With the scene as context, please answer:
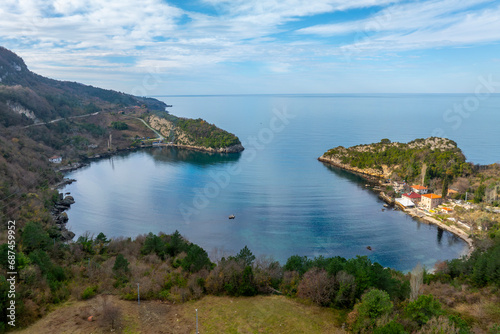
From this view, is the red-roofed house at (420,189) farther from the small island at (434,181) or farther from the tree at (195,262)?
the tree at (195,262)

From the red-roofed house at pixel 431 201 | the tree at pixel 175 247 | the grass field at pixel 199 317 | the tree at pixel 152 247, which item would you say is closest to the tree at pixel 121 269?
the grass field at pixel 199 317

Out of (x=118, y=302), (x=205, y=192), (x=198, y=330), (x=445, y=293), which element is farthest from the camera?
(x=205, y=192)

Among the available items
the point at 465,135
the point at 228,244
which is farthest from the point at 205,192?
the point at 465,135

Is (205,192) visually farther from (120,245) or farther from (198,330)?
(198,330)

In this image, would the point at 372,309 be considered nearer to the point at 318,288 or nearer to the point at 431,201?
the point at 318,288

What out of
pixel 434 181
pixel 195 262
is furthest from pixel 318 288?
pixel 434 181

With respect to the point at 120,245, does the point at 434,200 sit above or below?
above
